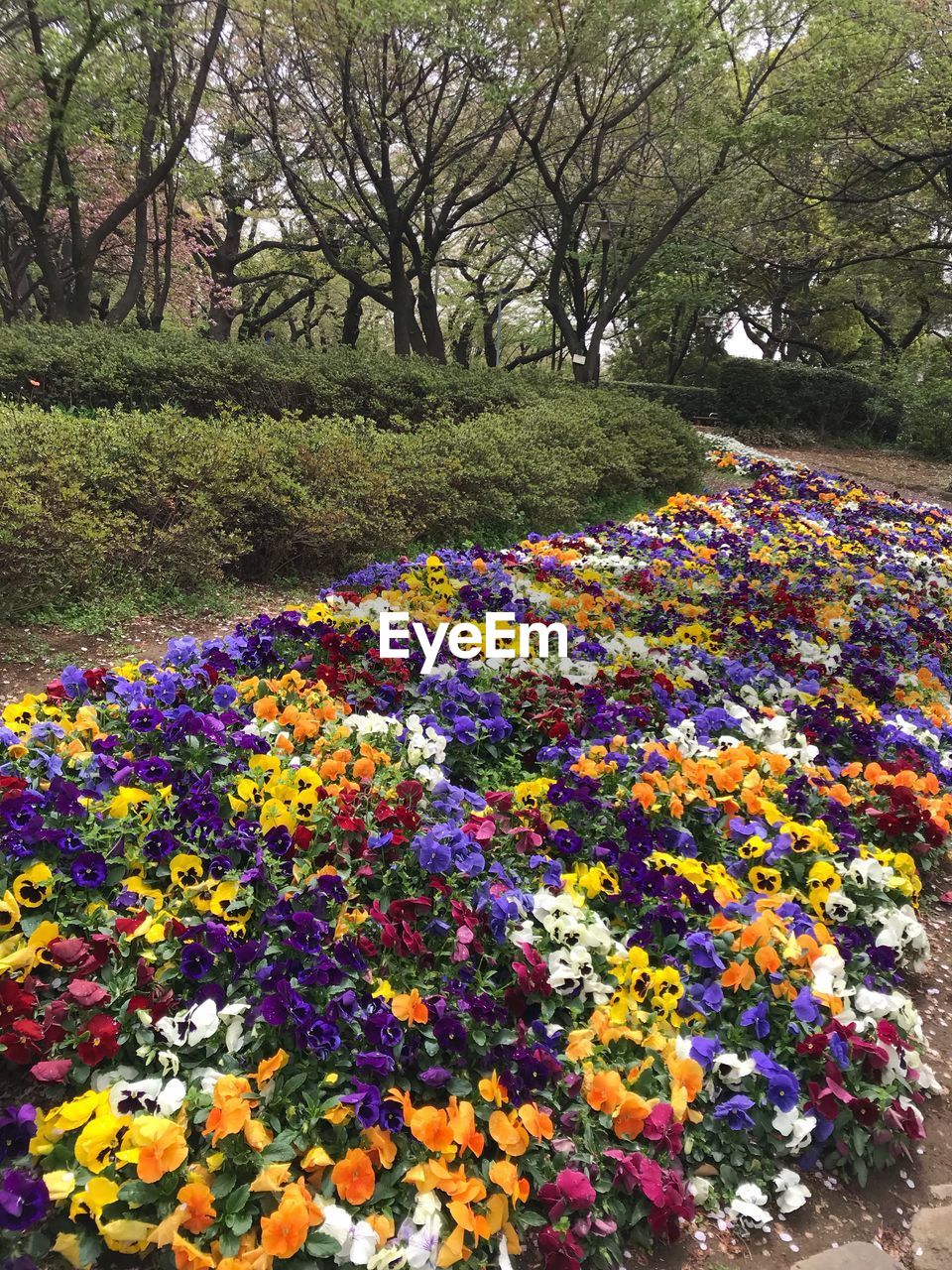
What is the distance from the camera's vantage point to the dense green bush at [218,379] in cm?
786

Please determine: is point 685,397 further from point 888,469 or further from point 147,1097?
point 147,1097

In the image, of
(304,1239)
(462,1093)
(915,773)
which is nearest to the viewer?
(304,1239)

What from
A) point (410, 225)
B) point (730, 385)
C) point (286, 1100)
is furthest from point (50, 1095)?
point (730, 385)

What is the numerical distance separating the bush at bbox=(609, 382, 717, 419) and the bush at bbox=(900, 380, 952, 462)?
3620 millimetres

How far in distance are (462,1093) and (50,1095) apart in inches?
32.4

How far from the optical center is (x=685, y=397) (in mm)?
17828

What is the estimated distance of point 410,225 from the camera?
13.5 meters

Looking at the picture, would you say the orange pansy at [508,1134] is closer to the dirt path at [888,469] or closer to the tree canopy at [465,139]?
the tree canopy at [465,139]

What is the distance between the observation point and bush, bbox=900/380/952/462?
48.4 feet

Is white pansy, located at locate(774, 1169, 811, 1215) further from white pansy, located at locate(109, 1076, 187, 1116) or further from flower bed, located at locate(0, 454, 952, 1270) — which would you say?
white pansy, located at locate(109, 1076, 187, 1116)

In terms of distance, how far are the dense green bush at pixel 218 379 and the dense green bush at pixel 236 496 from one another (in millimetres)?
1314

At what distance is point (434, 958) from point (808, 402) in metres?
16.4

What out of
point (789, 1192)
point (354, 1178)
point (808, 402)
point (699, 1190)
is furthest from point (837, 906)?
point (808, 402)

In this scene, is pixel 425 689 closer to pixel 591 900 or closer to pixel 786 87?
pixel 591 900
